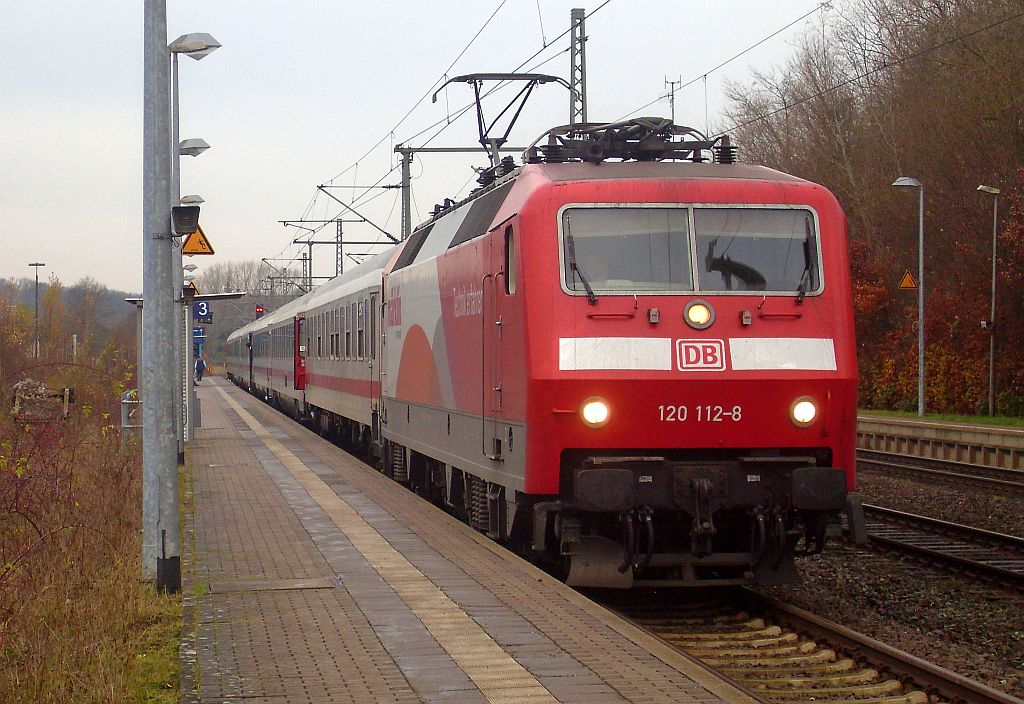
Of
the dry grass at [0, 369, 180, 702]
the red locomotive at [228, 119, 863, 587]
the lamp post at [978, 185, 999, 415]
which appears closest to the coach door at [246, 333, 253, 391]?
the lamp post at [978, 185, 999, 415]

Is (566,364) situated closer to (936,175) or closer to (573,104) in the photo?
(573,104)

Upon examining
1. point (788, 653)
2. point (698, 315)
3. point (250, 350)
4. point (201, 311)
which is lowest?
point (788, 653)

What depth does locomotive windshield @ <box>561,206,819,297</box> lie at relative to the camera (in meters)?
9.18

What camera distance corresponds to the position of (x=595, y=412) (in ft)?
29.3

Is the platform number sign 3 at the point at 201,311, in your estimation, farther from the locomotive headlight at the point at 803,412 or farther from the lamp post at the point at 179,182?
the locomotive headlight at the point at 803,412

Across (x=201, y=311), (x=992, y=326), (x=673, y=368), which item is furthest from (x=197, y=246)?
(x=992, y=326)

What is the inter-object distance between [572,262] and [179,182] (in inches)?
553

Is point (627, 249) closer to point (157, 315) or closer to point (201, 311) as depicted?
point (157, 315)

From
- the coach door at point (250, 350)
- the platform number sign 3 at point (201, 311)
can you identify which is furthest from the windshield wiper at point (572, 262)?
the coach door at point (250, 350)

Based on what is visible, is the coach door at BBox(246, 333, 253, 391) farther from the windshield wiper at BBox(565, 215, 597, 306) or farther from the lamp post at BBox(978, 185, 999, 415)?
the windshield wiper at BBox(565, 215, 597, 306)

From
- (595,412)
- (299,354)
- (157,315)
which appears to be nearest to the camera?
(595,412)

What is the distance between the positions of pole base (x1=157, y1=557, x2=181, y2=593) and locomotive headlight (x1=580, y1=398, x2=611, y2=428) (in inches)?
115

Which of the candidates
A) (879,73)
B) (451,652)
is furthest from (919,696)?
(879,73)

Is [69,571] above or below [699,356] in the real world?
below
